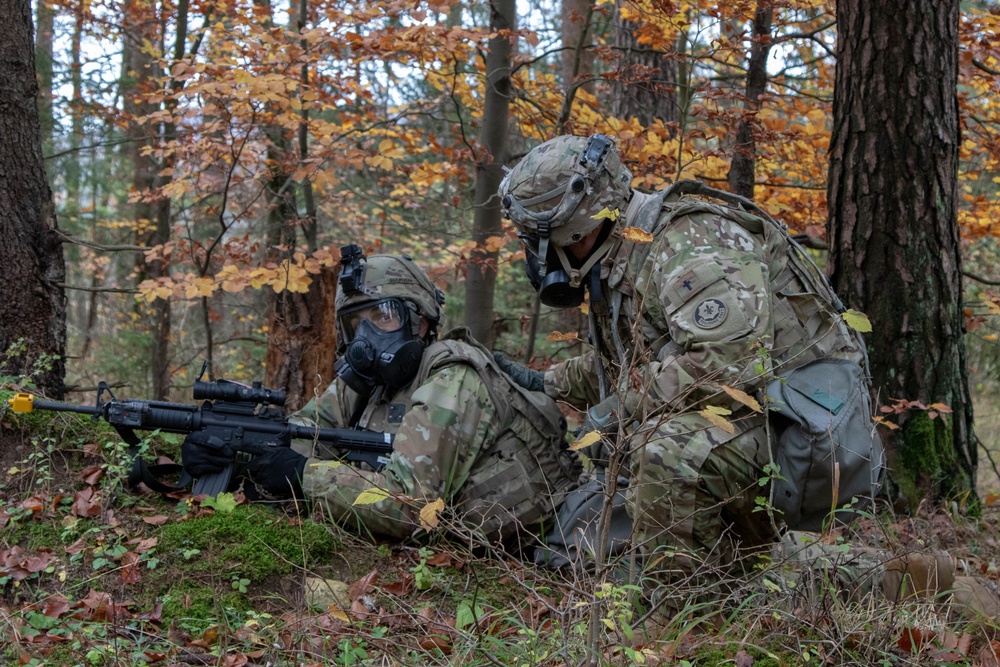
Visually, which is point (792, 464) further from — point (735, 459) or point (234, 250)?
point (234, 250)

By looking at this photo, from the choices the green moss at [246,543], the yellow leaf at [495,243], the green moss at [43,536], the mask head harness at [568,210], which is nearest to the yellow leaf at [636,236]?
the mask head harness at [568,210]

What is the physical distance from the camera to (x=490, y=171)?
6.32 meters

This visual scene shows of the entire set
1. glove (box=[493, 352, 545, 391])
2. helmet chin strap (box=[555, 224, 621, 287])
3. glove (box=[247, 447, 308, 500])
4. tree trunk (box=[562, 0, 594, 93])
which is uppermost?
tree trunk (box=[562, 0, 594, 93])

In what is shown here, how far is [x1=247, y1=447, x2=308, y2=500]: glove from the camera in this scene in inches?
159

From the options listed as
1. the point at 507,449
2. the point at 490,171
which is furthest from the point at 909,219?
the point at 490,171

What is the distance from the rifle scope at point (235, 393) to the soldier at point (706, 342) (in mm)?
1482

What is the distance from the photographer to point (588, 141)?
4.00 meters

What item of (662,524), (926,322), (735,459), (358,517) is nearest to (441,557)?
(358,517)

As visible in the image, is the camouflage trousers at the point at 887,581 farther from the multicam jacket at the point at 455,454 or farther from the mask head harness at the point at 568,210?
the mask head harness at the point at 568,210

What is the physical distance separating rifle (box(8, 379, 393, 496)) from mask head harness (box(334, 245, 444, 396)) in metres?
0.32

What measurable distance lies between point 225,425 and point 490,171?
10.3 ft

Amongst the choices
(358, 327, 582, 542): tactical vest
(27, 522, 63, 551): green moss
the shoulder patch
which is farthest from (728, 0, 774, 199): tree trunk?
(27, 522, 63, 551): green moss

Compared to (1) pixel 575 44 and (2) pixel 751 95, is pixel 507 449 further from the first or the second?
(1) pixel 575 44

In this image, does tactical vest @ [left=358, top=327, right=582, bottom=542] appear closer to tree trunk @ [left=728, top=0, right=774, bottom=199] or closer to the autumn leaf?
the autumn leaf
